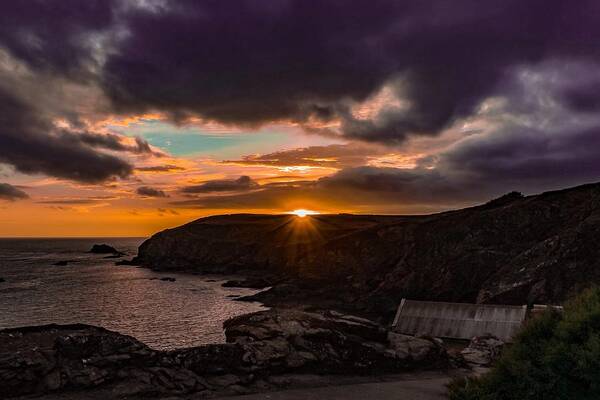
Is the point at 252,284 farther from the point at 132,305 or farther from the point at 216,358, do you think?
the point at 216,358

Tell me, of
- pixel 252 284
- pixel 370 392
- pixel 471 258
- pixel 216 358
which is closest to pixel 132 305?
pixel 252 284

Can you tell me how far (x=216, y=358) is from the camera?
1995 cm

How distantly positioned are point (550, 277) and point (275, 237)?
96892mm

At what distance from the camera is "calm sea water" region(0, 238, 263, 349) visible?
2155 inches

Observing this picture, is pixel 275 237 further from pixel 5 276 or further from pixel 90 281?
pixel 5 276

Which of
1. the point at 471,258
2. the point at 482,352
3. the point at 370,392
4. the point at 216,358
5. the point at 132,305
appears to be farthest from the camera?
the point at 132,305

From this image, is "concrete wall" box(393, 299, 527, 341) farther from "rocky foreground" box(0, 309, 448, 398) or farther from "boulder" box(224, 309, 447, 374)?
"boulder" box(224, 309, 447, 374)

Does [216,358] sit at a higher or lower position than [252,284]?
higher

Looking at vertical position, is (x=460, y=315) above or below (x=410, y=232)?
below

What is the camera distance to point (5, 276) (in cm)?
11831

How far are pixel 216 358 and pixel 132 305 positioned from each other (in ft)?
198

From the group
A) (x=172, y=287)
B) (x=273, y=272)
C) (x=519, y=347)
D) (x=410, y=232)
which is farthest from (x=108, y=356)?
(x=273, y=272)

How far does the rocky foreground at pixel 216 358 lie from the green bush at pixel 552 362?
9458mm

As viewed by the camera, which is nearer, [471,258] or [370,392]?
[370,392]
